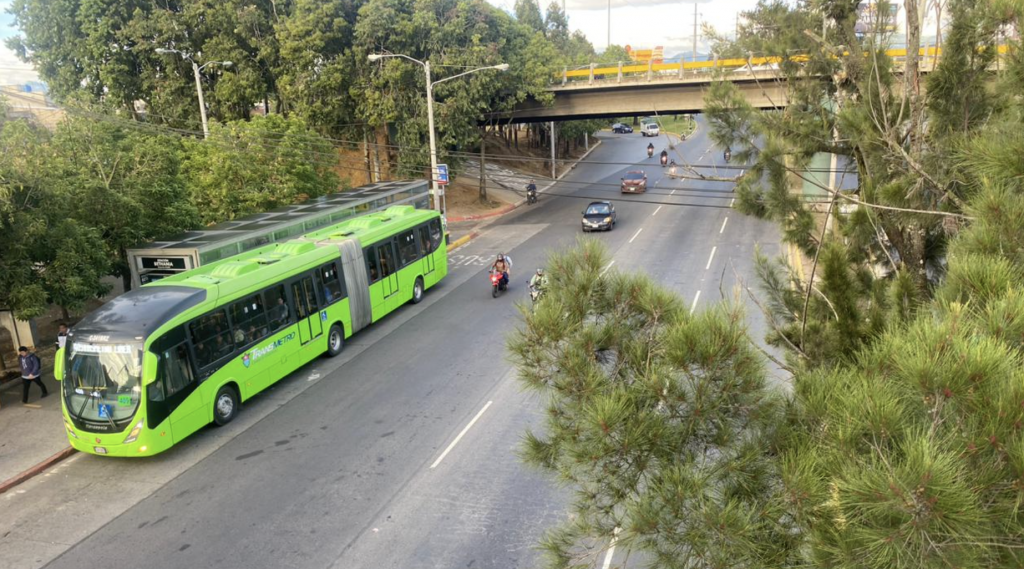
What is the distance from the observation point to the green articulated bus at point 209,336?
1145 centimetres

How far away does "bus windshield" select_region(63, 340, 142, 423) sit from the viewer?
1139 cm

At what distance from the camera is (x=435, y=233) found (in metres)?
23.2

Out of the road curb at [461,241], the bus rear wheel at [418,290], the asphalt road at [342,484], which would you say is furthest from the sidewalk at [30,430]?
the road curb at [461,241]

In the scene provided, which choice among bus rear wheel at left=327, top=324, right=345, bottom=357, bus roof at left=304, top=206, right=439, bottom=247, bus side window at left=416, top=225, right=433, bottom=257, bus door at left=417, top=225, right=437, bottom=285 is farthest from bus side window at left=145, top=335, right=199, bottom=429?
bus side window at left=416, top=225, right=433, bottom=257

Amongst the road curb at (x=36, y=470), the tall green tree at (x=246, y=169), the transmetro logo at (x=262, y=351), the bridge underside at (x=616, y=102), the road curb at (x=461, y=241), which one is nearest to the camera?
the road curb at (x=36, y=470)

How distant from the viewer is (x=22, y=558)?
30.1ft

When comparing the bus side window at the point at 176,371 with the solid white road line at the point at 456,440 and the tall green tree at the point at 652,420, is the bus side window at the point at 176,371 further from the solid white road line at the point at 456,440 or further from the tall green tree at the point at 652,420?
the tall green tree at the point at 652,420

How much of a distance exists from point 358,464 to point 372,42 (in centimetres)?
2665

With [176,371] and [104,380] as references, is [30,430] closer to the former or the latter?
[104,380]

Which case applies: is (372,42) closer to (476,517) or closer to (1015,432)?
(476,517)

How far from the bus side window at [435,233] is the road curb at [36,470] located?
12454 mm

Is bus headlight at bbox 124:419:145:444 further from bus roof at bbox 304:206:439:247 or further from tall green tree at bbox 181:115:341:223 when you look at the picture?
tall green tree at bbox 181:115:341:223

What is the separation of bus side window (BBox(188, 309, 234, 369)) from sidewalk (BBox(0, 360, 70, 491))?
9.49 feet

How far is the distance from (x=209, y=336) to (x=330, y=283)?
14.4 feet
